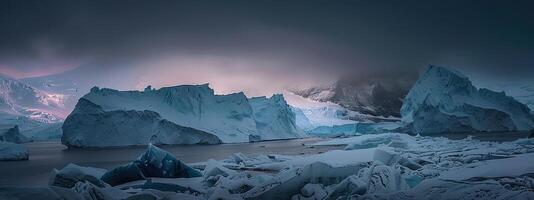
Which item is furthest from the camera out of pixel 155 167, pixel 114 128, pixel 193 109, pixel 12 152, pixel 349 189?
pixel 193 109

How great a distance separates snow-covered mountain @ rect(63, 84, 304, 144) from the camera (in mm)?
37562

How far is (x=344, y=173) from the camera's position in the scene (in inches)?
274

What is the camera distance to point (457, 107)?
48062 mm

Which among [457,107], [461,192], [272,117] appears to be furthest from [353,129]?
[461,192]

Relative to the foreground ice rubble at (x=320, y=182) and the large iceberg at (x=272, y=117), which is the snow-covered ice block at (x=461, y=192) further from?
the large iceberg at (x=272, y=117)

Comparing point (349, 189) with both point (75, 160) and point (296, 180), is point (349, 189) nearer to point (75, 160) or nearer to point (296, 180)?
point (296, 180)

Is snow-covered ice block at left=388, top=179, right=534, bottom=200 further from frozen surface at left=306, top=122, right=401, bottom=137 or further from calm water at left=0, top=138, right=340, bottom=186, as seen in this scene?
frozen surface at left=306, top=122, right=401, bottom=137

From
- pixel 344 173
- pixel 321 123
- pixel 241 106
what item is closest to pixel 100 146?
pixel 241 106

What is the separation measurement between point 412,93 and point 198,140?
98.7 ft

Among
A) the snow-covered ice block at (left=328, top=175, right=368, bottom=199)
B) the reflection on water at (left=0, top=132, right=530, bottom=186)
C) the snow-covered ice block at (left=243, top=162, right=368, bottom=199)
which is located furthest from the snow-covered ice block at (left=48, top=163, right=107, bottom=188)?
the snow-covered ice block at (left=328, top=175, right=368, bottom=199)

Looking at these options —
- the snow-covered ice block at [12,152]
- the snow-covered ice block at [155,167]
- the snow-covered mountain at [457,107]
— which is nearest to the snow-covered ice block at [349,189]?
the snow-covered ice block at [155,167]

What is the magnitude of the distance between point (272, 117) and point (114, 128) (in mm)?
25105

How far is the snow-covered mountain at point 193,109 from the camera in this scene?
37.6 meters

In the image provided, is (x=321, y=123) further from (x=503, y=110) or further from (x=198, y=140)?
(x=198, y=140)
